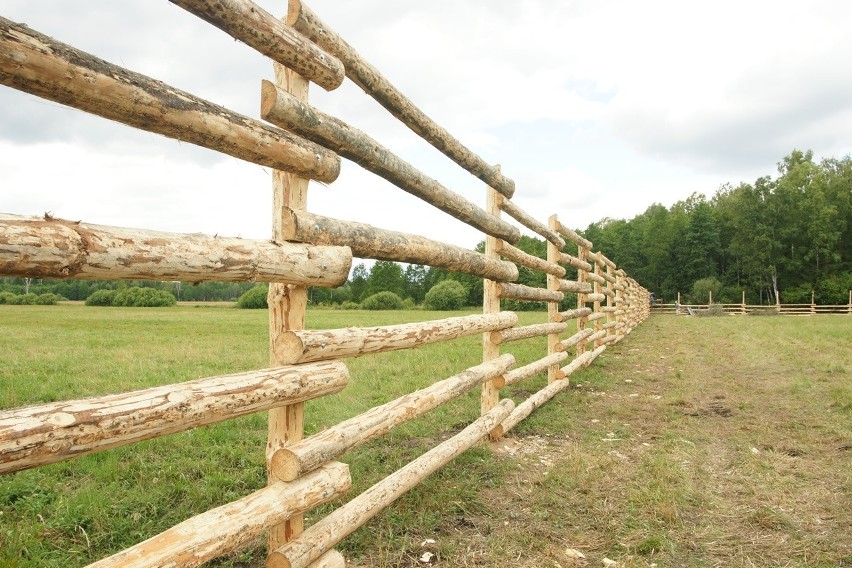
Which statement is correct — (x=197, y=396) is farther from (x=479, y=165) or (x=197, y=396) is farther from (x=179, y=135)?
(x=479, y=165)

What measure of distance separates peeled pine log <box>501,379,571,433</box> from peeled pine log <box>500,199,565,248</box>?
75.9 inches

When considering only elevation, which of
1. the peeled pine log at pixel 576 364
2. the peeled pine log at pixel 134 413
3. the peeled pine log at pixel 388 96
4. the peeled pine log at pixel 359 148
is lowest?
the peeled pine log at pixel 576 364

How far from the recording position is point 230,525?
1.97 meters

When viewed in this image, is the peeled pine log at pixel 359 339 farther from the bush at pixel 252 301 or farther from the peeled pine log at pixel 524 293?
the bush at pixel 252 301

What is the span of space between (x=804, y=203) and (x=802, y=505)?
182 feet

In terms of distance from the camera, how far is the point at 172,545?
69.8 inches

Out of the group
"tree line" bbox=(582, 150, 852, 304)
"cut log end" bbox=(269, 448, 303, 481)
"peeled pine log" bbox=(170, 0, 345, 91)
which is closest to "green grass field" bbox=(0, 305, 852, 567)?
"cut log end" bbox=(269, 448, 303, 481)

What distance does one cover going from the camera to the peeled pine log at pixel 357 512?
7.51 feet

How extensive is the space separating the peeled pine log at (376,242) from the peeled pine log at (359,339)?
42cm

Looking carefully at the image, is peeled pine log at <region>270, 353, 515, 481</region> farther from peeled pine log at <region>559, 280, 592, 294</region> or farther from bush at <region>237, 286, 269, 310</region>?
bush at <region>237, 286, 269, 310</region>

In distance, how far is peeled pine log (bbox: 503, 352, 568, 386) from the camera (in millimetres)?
5273

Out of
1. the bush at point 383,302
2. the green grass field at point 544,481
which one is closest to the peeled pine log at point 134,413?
the green grass field at point 544,481

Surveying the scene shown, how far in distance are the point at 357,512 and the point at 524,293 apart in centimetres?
334

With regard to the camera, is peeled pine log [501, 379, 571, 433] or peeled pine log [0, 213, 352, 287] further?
peeled pine log [501, 379, 571, 433]
